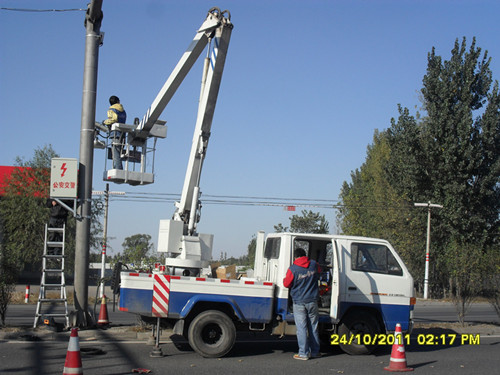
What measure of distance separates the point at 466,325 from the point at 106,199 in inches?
866

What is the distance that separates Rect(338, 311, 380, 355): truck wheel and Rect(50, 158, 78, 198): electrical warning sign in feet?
20.0

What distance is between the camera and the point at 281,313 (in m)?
9.83

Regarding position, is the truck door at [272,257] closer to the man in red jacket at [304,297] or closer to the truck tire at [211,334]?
the man in red jacket at [304,297]

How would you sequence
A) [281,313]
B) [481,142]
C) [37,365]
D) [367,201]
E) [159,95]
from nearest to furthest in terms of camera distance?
1. [37,365]
2. [281,313]
3. [159,95]
4. [481,142]
5. [367,201]

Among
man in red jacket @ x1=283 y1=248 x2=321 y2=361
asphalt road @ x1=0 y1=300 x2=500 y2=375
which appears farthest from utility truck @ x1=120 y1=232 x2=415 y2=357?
asphalt road @ x1=0 y1=300 x2=500 y2=375

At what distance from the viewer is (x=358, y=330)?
403 inches

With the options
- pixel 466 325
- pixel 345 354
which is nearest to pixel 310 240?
pixel 345 354

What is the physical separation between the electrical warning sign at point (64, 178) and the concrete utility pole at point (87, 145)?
1.08 ft

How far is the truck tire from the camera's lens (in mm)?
9430

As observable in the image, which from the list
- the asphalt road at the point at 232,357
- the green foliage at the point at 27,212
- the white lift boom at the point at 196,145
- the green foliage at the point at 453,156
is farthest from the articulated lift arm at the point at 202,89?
the green foliage at the point at 453,156

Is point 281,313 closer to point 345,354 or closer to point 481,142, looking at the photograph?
point 345,354

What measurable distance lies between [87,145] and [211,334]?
16.5ft

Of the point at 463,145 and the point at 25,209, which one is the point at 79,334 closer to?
the point at 25,209

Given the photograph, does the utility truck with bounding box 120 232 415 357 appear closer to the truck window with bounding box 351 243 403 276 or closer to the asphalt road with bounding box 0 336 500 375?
the truck window with bounding box 351 243 403 276
